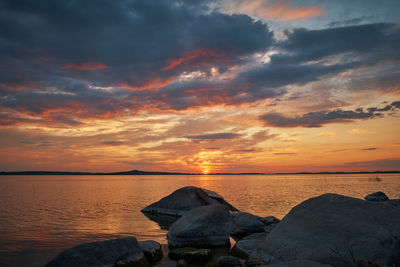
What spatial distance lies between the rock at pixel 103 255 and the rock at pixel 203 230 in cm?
282

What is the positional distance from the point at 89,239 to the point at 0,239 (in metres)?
4.24

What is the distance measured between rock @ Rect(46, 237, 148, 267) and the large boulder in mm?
4096

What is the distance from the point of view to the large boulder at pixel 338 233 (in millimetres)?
6824

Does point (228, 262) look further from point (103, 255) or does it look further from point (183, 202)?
point (183, 202)

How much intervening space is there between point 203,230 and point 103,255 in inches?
193

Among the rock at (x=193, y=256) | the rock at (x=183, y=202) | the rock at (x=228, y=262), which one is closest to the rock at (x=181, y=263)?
the rock at (x=193, y=256)

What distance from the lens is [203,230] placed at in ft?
38.0

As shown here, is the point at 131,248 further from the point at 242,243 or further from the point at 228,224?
the point at 228,224

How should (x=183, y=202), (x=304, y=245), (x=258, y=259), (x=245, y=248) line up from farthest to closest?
1. (x=183, y=202)
2. (x=245, y=248)
3. (x=258, y=259)
4. (x=304, y=245)

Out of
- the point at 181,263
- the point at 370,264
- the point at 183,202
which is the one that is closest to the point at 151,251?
the point at 181,263

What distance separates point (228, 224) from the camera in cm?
1244

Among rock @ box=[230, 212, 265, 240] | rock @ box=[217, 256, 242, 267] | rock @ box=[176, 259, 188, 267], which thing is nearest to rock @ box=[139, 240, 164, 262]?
rock @ box=[176, 259, 188, 267]

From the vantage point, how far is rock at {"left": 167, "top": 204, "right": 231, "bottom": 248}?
1147 centimetres

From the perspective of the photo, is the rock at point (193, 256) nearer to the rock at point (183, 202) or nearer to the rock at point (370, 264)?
the rock at point (370, 264)
